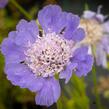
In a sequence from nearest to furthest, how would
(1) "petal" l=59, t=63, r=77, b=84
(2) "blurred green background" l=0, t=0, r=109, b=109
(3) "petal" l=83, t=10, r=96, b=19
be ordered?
(1) "petal" l=59, t=63, r=77, b=84 < (3) "petal" l=83, t=10, r=96, b=19 < (2) "blurred green background" l=0, t=0, r=109, b=109

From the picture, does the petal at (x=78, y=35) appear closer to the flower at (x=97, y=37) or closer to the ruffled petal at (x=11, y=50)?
the ruffled petal at (x=11, y=50)

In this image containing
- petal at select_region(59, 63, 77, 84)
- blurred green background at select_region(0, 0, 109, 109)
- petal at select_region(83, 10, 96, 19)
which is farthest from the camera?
blurred green background at select_region(0, 0, 109, 109)

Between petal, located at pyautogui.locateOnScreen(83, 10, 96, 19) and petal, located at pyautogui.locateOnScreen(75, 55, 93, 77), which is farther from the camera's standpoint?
petal, located at pyautogui.locateOnScreen(83, 10, 96, 19)

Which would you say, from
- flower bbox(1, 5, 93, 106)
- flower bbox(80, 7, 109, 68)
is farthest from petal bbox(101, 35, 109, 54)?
flower bbox(1, 5, 93, 106)

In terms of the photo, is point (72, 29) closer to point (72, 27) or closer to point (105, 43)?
point (72, 27)

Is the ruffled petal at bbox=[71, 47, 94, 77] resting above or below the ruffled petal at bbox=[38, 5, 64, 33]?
below

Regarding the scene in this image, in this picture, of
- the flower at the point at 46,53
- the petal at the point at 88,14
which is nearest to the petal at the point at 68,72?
the flower at the point at 46,53

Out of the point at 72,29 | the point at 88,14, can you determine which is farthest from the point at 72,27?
the point at 88,14

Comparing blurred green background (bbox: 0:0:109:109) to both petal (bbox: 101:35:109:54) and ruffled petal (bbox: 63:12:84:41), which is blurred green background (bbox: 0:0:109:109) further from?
ruffled petal (bbox: 63:12:84:41)
